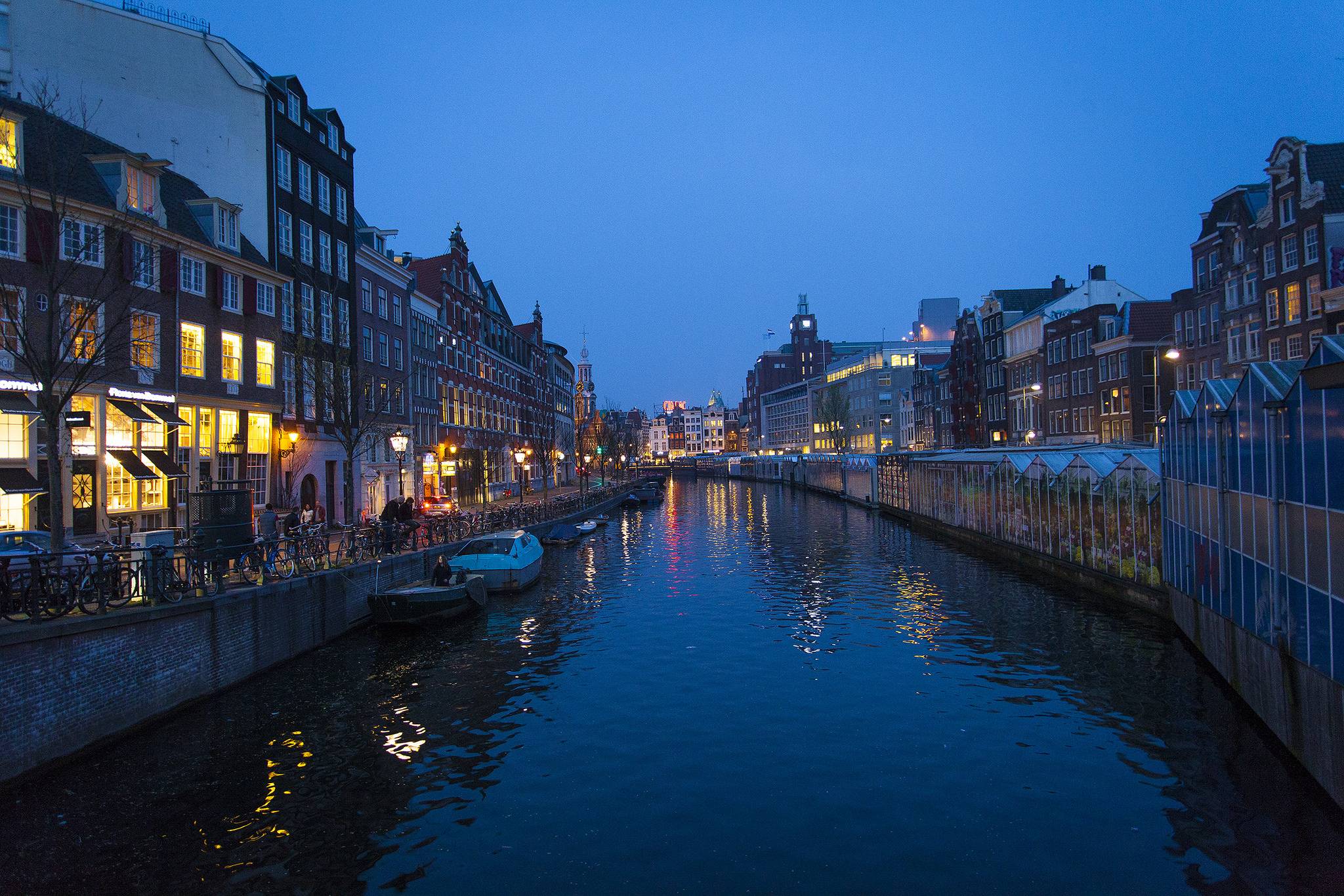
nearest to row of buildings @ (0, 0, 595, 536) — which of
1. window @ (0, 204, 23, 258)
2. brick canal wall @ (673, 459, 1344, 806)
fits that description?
window @ (0, 204, 23, 258)

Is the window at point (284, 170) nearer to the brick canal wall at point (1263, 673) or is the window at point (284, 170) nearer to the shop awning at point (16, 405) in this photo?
the shop awning at point (16, 405)

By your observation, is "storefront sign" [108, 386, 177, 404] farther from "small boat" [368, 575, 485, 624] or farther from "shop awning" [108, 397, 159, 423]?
"small boat" [368, 575, 485, 624]

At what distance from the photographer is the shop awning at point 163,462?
29.2 m

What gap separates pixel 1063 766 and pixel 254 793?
1403 cm

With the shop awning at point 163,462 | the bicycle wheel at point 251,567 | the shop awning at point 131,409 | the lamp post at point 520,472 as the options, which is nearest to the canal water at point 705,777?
the bicycle wheel at point 251,567

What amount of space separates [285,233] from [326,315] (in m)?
4.77

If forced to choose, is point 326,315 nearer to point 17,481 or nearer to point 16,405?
point 16,405

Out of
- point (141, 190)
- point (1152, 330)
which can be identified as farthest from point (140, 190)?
point (1152, 330)

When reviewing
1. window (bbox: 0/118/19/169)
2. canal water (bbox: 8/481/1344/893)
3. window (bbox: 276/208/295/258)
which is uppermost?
window (bbox: 276/208/295/258)

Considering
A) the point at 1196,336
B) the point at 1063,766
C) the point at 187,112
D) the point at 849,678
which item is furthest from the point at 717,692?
the point at 1196,336

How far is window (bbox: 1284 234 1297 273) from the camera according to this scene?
43094mm

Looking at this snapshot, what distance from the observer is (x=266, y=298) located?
123ft

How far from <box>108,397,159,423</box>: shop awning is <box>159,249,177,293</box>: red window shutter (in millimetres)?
4161

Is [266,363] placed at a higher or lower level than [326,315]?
lower
